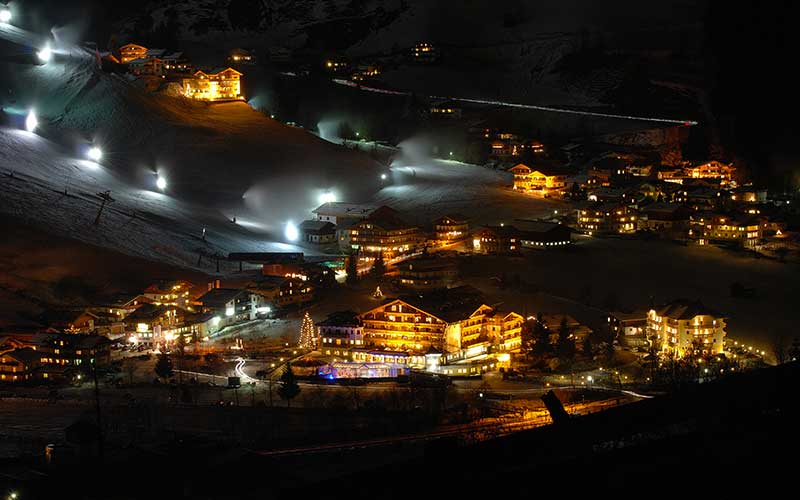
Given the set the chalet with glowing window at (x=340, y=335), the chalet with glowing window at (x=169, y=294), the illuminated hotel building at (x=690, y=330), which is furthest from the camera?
the chalet with glowing window at (x=169, y=294)

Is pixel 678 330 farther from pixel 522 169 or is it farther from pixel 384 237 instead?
pixel 522 169

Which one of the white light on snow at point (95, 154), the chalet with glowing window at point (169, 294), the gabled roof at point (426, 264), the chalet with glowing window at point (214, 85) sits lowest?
the chalet with glowing window at point (169, 294)

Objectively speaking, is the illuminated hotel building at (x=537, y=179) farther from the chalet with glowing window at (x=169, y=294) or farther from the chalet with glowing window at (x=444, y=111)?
the chalet with glowing window at (x=169, y=294)

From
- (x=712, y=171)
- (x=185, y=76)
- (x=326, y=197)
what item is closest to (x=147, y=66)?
(x=185, y=76)

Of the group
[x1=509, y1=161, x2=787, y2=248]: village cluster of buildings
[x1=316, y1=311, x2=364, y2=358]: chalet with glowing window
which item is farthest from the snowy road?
[x1=316, y1=311, x2=364, y2=358]: chalet with glowing window

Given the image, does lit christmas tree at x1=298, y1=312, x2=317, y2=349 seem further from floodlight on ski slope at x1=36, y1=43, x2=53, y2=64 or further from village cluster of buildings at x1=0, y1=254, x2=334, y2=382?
floodlight on ski slope at x1=36, y1=43, x2=53, y2=64

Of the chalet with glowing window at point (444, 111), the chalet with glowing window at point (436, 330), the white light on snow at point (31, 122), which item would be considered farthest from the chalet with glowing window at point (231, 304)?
the chalet with glowing window at point (444, 111)
